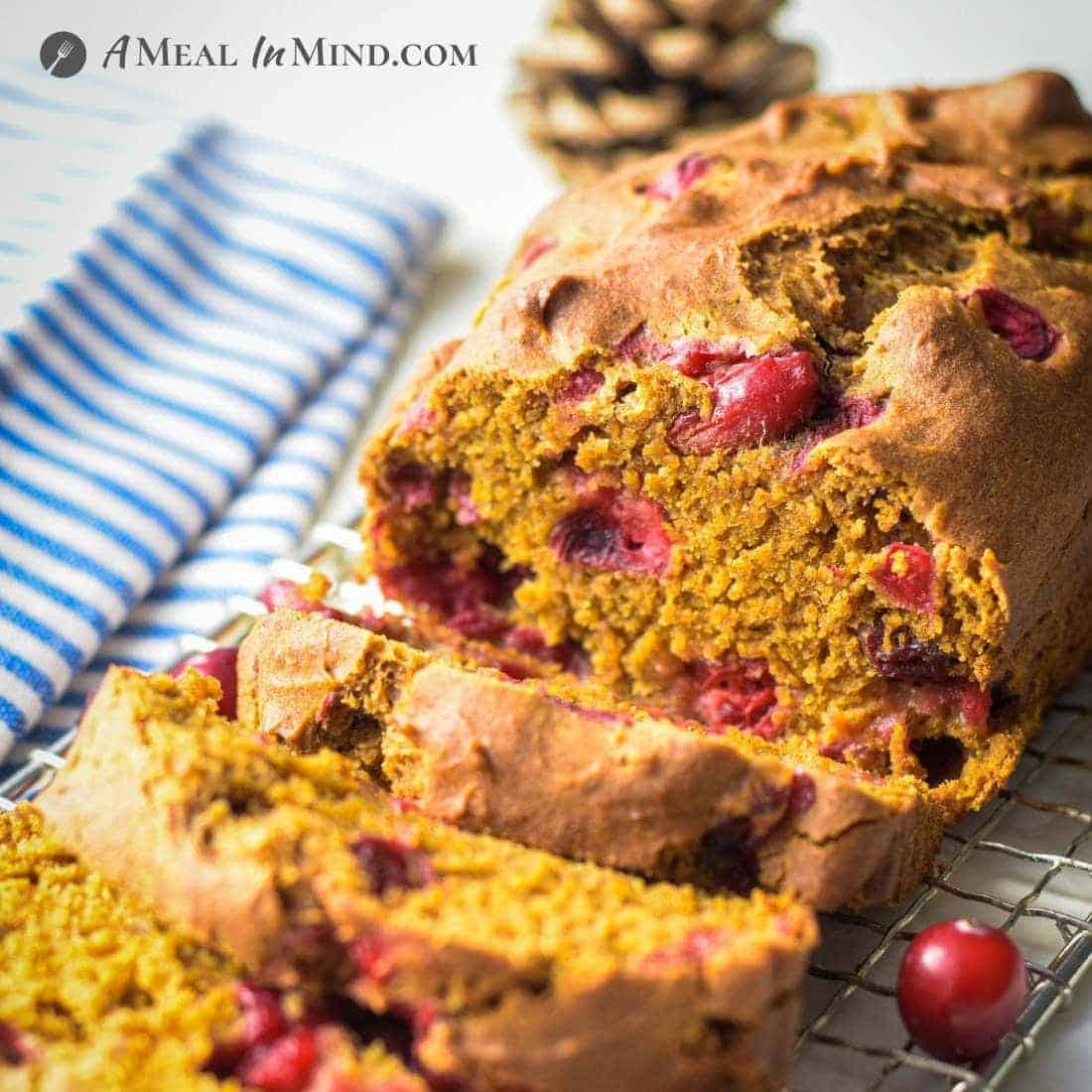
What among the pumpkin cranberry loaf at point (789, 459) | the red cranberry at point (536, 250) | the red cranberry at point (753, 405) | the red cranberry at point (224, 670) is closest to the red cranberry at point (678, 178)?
the pumpkin cranberry loaf at point (789, 459)

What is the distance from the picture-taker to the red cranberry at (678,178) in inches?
156

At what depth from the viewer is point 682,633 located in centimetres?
361

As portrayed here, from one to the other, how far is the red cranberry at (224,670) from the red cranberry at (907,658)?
4.61 ft

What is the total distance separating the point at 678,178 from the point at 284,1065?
8.30 ft

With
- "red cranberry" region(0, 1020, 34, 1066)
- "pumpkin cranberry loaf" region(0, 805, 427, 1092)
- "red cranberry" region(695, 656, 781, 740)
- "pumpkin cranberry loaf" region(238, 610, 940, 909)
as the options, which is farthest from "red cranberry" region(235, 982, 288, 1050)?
"red cranberry" region(695, 656, 781, 740)

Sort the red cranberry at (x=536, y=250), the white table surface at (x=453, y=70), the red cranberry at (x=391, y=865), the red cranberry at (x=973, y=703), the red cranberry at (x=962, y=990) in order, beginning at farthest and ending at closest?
the white table surface at (x=453, y=70), the red cranberry at (x=536, y=250), the red cranberry at (x=973, y=703), the red cranberry at (x=962, y=990), the red cranberry at (x=391, y=865)

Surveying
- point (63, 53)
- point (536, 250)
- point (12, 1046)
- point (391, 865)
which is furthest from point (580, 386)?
point (63, 53)

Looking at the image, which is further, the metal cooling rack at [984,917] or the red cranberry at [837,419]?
the red cranberry at [837,419]

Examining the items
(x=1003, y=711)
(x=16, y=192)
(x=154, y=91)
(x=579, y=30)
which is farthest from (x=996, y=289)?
(x=154, y=91)

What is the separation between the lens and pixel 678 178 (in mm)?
4000

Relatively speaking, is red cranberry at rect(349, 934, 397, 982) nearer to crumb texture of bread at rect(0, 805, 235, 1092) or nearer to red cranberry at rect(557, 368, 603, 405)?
crumb texture of bread at rect(0, 805, 235, 1092)

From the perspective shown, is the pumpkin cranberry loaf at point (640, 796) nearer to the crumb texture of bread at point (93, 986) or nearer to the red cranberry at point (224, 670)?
the crumb texture of bread at point (93, 986)

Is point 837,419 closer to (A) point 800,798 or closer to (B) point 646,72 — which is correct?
(A) point 800,798

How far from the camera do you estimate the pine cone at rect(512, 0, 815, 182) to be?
18.2ft
